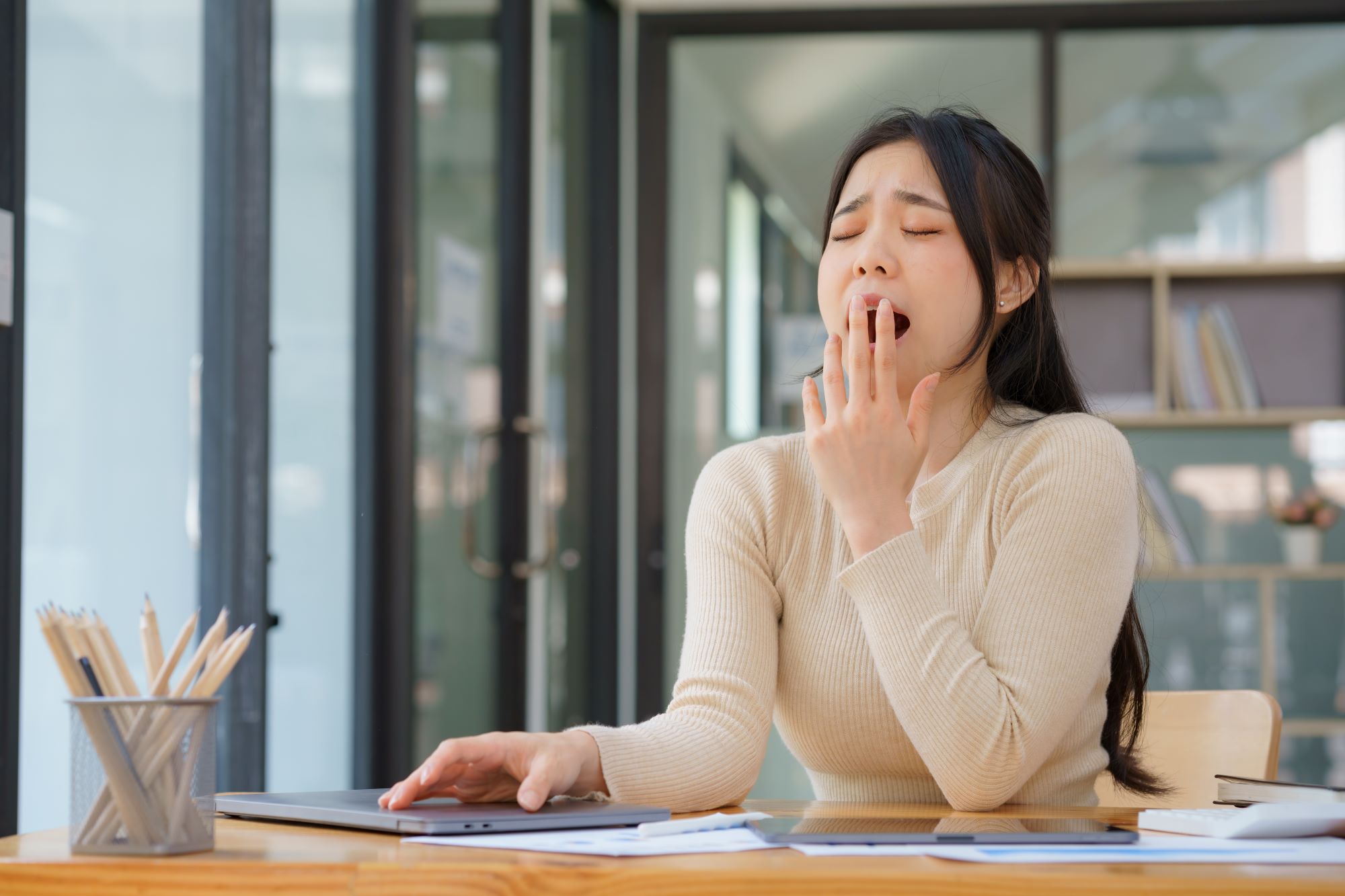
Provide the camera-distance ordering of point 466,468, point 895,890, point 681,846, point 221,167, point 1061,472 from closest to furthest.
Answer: point 895,890 < point 681,846 < point 1061,472 < point 221,167 < point 466,468

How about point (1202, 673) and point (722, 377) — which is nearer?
point (1202, 673)

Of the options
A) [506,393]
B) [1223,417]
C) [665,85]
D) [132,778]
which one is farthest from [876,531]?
[665,85]

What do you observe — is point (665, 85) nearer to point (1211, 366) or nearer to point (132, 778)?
point (1211, 366)

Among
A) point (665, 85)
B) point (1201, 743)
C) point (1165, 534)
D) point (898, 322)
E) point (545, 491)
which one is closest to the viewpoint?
point (898, 322)

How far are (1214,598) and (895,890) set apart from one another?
382 cm

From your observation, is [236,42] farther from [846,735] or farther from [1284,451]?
[1284,451]

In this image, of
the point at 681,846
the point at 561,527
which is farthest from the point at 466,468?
the point at 681,846

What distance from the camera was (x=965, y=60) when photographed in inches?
181

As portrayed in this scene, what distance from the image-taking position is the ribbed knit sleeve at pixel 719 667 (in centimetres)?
121

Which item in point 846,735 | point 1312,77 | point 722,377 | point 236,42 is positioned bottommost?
point 846,735

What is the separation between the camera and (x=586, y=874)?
811 mm

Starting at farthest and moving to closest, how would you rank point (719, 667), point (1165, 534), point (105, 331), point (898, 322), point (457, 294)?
point (1165, 534) < point (457, 294) < point (105, 331) < point (898, 322) < point (719, 667)

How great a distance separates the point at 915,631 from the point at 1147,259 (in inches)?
137

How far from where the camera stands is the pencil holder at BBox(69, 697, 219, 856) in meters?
0.87
